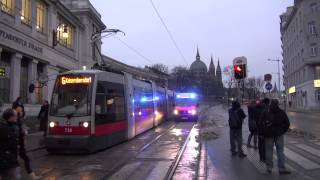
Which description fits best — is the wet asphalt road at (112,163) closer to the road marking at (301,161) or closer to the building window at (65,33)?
the road marking at (301,161)

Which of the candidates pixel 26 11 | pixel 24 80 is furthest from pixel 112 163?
pixel 26 11

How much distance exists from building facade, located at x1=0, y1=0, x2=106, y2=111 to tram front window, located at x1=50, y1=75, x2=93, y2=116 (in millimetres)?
4971

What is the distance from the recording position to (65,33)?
119 ft

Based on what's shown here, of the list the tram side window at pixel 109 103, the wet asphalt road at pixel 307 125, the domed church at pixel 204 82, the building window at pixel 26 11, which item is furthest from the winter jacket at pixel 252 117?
the domed church at pixel 204 82

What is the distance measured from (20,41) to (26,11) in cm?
297

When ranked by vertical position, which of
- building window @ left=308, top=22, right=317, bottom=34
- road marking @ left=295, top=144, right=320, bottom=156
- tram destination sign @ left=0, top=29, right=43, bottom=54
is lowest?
road marking @ left=295, top=144, right=320, bottom=156

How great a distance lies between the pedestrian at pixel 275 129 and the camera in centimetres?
1069

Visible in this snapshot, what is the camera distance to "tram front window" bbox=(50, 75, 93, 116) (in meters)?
15.1

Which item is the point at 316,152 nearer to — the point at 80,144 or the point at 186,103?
the point at 80,144

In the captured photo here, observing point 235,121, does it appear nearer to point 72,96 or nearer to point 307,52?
point 72,96

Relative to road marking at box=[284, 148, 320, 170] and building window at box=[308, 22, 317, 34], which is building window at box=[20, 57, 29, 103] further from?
building window at box=[308, 22, 317, 34]

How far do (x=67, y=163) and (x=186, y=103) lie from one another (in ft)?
86.2

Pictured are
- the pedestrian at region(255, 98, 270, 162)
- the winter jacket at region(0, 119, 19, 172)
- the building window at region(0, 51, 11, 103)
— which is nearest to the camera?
the winter jacket at region(0, 119, 19, 172)

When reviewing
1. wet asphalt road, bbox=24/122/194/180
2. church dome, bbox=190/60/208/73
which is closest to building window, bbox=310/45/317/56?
wet asphalt road, bbox=24/122/194/180
